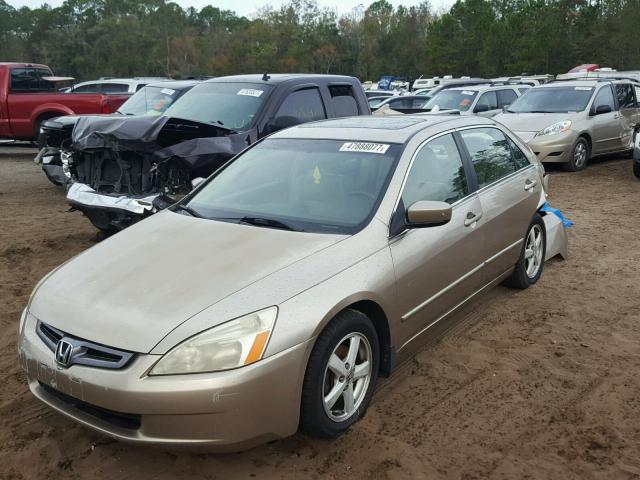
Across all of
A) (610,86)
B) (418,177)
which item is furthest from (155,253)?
(610,86)

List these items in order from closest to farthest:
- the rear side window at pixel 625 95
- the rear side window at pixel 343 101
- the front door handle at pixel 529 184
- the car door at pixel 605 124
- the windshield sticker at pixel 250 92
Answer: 1. the front door handle at pixel 529 184
2. the windshield sticker at pixel 250 92
3. the rear side window at pixel 343 101
4. the car door at pixel 605 124
5. the rear side window at pixel 625 95

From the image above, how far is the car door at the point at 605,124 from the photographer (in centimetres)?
1203

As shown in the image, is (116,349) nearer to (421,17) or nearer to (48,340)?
(48,340)

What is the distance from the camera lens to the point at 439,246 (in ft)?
12.9

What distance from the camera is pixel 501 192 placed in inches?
188

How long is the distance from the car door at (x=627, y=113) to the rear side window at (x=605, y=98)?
250 millimetres

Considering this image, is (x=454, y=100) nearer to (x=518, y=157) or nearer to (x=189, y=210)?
(x=518, y=157)

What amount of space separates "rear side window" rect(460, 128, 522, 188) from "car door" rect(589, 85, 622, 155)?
7.75m

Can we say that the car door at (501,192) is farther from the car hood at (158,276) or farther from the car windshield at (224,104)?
the car windshield at (224,104)

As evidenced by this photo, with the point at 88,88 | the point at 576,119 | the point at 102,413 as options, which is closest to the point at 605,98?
the point at 576,119

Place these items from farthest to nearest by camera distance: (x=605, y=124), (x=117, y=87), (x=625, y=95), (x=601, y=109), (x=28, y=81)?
(x=117, y=87) → (x=28, y=81) → (x=625, y=95) → (x=605, y=124) → (x=601, y=109)

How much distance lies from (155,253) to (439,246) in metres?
1.70

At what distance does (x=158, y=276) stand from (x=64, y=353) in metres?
0.58

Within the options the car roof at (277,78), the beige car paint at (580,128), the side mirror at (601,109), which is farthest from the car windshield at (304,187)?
the side mirror at (601,109)
